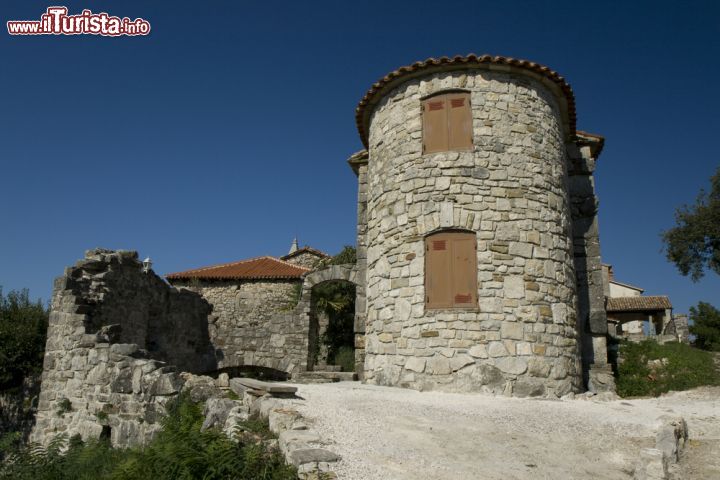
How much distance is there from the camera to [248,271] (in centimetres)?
2394

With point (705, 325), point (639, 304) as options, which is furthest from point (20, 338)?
point (639, 304)

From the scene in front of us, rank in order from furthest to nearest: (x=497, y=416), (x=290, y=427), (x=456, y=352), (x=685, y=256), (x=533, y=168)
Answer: (x=685, y=256) → (x=533, y=168) → (x=456, y=352) → (x=497, y=416) → (x=290, y=427)

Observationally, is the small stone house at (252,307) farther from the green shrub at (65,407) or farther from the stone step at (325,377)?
the green shrub at (65,407)

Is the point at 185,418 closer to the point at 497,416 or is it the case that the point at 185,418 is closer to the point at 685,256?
the point at 497,416

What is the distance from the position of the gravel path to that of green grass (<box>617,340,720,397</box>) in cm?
208

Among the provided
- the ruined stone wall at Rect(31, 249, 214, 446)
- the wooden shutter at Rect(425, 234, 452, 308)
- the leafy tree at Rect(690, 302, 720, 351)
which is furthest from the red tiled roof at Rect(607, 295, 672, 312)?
the ruined stone wall at Rect(31, 249, 214, 446)

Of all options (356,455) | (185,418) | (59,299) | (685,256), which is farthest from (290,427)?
(685,256)

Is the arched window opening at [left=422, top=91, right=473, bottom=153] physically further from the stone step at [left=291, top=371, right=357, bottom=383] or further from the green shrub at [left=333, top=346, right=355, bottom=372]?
the green shrub at [left=333, top=346, right=355, bottom=372]

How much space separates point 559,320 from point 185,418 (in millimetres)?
6510

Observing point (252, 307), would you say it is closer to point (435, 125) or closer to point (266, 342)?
point (266, 342)

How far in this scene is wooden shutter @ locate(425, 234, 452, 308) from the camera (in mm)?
9648

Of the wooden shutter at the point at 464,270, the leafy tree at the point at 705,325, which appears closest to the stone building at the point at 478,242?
the wooden shutter at the point at 464,270

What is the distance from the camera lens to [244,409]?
20.9 ft

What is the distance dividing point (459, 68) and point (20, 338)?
488 inches
